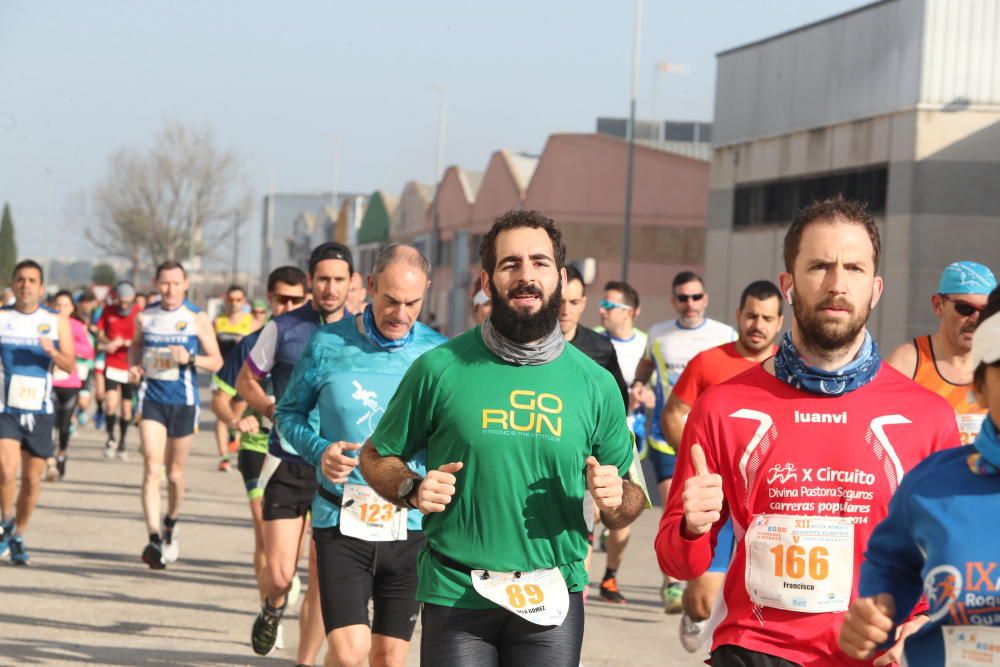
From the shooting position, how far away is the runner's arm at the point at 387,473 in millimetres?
5055

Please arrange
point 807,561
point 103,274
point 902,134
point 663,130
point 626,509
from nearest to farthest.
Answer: point 807,561
point 626,509
point 902,134
point 663,130
point 103,274

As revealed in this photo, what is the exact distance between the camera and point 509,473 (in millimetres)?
4922

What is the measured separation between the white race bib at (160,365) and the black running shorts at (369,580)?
6.62 meters

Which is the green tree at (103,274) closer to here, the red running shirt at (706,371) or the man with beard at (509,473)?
the red running shirt at (706,371)

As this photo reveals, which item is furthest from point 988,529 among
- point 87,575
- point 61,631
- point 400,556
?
point 87,575

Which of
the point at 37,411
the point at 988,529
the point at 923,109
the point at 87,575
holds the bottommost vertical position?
the point at 87,575

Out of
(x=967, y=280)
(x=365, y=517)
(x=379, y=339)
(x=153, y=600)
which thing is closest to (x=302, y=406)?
(x=379, y=339)

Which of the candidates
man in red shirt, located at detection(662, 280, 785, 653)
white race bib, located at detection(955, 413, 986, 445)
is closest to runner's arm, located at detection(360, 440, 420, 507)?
white race bib, located at detection(955, 413, 986, 445)

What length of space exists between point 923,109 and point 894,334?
3.77 meters

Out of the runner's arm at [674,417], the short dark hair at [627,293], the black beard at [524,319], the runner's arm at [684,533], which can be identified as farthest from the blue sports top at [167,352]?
the runner's arm at [684,533]

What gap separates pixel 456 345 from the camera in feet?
17.0

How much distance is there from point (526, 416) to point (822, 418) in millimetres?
995

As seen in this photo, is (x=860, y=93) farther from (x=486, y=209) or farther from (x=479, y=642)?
(x=486, y=209)

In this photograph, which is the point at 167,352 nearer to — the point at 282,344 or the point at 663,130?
the point at 282,344
